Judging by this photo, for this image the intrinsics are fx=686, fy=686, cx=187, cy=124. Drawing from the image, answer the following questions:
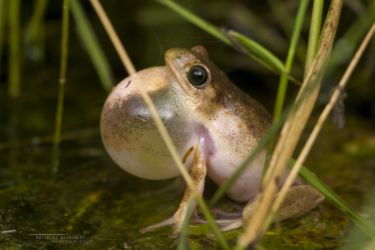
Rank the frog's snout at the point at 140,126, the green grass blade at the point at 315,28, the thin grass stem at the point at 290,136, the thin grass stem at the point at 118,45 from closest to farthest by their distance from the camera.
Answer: the thin grass stem at the point at 290,136 → the thin grass stem at the point at 118,45 → the green grass blade at the point at 315,28 → the frog's snout at the point at 140,126

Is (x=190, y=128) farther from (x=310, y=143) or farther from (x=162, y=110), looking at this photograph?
(x=310, y=143)

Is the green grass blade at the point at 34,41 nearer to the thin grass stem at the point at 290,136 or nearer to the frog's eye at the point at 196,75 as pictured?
the frog's eye at the point at 196,75

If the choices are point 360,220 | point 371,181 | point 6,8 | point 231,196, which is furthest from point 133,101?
point 6,8

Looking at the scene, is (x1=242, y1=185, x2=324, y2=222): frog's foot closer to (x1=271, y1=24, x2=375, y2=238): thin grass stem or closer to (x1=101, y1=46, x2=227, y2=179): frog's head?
(x1=101, y1=46, x2=227, y2=179): frog's head

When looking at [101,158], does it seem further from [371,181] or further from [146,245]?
[371,181]

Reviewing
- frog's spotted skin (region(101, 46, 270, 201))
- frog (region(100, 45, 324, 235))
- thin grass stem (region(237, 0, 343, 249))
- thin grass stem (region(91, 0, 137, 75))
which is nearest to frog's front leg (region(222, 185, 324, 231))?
frog (region(100, 45, 324, 235))

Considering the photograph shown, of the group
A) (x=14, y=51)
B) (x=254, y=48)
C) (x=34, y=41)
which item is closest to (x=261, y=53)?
(x=254, y=48)

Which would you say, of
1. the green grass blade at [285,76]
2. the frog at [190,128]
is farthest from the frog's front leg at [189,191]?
the green grass blade at [285,76]
